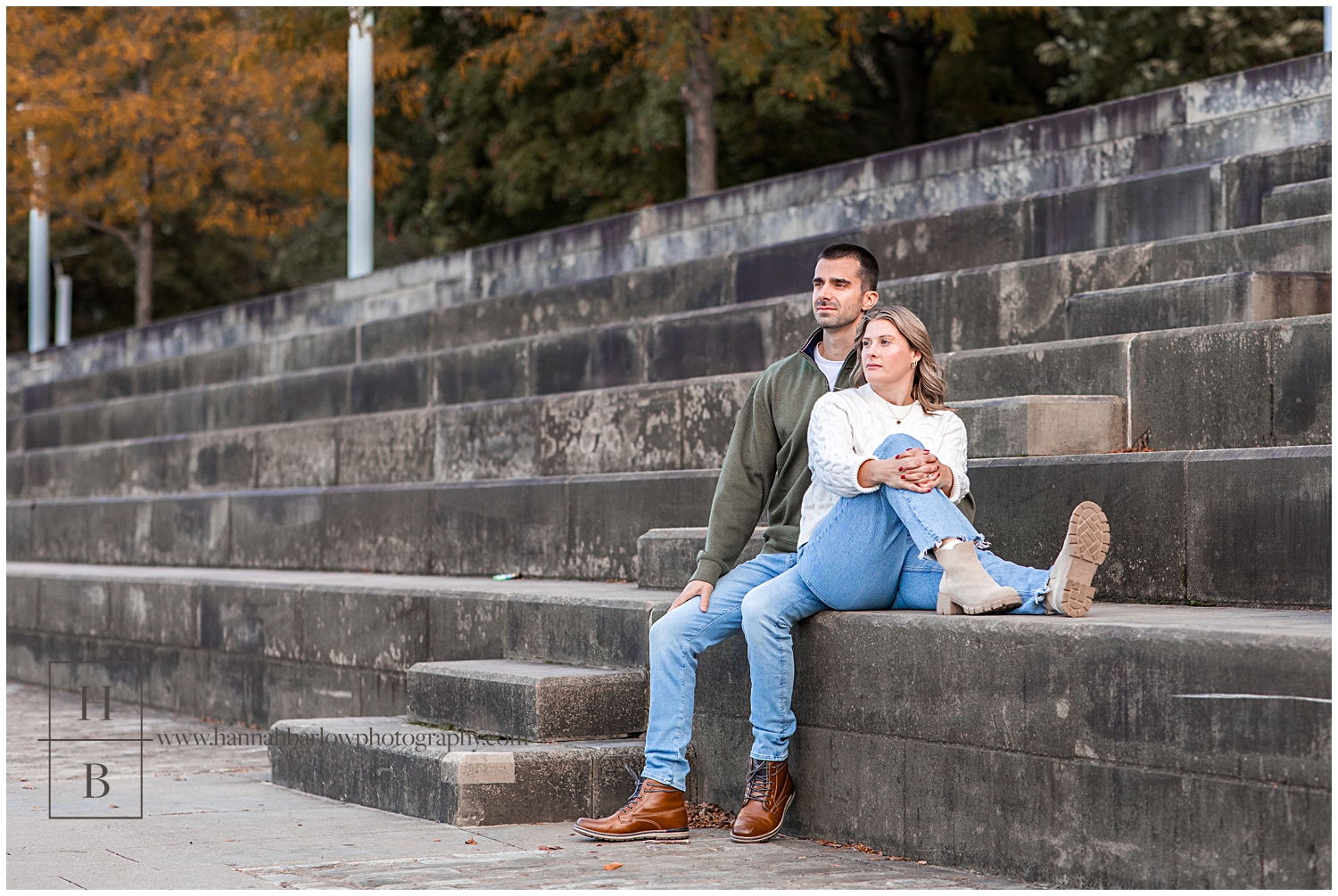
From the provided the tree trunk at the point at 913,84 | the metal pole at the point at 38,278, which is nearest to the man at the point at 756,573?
the tree trunk at the point at 913,84

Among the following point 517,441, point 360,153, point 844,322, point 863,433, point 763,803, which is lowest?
point 763,803

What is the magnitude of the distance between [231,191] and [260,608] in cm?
2178

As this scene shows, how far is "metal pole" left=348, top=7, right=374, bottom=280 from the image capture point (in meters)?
18.2

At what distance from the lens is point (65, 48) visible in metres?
26.2

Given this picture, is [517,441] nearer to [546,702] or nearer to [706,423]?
[706,423]

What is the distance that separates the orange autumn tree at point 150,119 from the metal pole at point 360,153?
5882 mm

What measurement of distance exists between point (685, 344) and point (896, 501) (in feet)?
14.7

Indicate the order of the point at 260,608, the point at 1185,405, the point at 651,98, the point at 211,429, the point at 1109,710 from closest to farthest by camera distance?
the point at 1109,710 < the point at 1185,405 < the point at 260,608 < the point at 211,429 < the point at 651,98

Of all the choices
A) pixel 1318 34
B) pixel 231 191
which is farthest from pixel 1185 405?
pixel 231 191

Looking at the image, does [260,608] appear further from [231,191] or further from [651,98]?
[231,191]

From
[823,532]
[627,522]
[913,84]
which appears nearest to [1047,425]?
[823,532]

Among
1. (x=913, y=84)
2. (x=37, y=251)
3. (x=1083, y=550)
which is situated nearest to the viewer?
(x=1083, y=550)

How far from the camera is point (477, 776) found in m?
5.93

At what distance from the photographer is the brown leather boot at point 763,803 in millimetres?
5457
